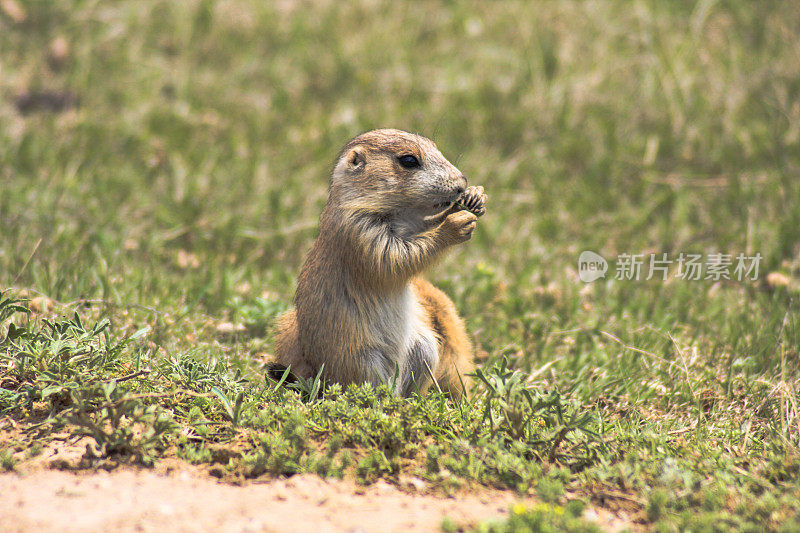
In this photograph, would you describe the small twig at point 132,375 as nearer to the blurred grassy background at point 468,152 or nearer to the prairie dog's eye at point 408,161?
the blurred grassy background at point 468,152

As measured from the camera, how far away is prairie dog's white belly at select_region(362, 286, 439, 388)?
359cm

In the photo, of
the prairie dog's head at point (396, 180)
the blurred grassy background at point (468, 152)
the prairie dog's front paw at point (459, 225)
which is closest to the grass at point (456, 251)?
the blurred grassy background at point (468, 152)

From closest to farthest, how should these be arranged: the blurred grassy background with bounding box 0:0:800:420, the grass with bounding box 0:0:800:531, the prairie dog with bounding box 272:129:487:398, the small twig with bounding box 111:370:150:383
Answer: the grass with bounding box 0:0:800:531 → the small twig with bounding box 111:370:150:383 → the prairie dog with bounding box 272:129:487:398 → the blurred grassy background with bounding box 0:0:800:420

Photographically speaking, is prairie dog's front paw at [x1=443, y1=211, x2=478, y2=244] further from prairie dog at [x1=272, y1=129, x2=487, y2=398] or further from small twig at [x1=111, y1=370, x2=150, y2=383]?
small twig at [x1=111, y1=370, x2=150, y2=383]

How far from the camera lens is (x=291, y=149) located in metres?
6.69

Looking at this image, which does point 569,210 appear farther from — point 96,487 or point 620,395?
point 96,487

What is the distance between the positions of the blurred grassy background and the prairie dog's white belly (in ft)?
2.82

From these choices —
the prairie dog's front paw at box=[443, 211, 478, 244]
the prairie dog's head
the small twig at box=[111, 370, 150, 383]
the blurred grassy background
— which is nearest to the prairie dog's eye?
the prairie dog's head

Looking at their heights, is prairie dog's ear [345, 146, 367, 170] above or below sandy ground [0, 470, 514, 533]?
above

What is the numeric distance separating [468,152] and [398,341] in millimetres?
3571

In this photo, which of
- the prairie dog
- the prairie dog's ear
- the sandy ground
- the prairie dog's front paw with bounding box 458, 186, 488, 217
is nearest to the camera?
the sandy ground

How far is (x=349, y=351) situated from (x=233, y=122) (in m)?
4.11

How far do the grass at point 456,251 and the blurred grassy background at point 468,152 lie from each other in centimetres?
3

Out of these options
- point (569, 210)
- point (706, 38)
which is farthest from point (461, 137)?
point (706, 38)
